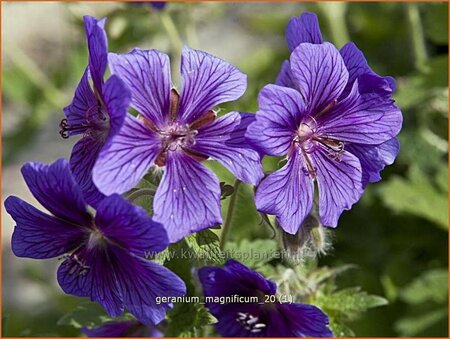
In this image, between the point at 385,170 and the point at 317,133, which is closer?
the point at 317,133

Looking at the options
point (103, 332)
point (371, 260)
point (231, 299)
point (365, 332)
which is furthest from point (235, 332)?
point (371, 260)

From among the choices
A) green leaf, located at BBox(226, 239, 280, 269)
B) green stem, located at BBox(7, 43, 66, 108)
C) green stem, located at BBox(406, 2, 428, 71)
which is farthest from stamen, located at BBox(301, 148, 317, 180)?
green stem, located at BBox(7, 43, 66, 108)

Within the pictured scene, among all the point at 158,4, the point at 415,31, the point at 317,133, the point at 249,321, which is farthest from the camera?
the point at 415,31

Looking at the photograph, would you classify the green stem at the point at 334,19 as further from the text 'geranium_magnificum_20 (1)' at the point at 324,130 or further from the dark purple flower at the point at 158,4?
the text 'geranium_magnificum_20 (1)' at the point at 324,130

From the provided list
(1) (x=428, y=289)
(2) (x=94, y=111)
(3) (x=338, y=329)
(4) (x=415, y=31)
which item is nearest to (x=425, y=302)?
(1) (x=428, y=289)

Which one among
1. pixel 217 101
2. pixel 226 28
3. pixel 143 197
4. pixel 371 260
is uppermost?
pixel 226 28

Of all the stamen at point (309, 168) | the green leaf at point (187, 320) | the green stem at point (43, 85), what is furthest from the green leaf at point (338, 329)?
the green stem at point (43, 85)

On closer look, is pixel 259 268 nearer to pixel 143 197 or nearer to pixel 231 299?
pixel 231 299

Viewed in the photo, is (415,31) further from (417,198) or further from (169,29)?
(169,29)
